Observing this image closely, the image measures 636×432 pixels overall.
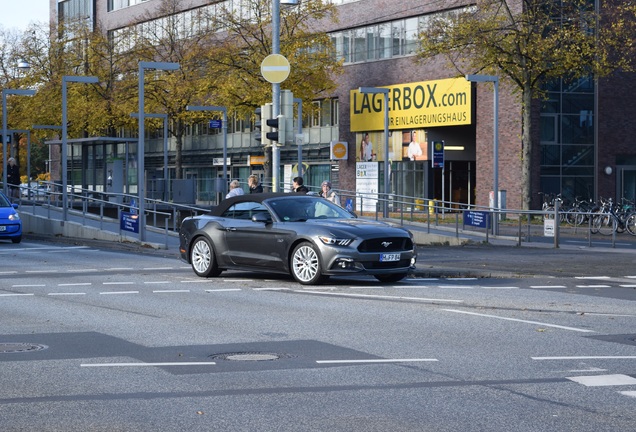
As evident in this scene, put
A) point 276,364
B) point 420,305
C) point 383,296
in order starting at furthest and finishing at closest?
point 383,296, point 420,305, point 276,364

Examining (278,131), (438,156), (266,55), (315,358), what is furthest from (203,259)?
(266,55)

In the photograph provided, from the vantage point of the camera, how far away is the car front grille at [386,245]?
17734 mm

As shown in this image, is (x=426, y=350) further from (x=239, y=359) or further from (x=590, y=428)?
(x=590, y=428)

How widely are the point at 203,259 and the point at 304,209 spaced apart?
2050 mm

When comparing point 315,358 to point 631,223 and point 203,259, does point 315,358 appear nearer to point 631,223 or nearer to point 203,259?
point 203,259

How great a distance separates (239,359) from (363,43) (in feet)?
164

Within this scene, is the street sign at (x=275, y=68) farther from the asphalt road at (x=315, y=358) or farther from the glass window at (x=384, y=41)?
the glass window at (x=384, y=41)

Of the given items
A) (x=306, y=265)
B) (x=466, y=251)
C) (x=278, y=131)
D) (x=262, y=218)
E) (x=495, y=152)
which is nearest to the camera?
(x=306, y=265)

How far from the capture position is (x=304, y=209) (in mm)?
19047

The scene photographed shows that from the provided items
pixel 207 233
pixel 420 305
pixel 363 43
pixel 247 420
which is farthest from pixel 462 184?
pixel 247 420

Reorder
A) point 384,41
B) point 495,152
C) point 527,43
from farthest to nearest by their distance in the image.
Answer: point 384,41
point 527,43
point 495,152

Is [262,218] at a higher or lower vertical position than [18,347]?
higher

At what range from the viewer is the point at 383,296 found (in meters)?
16.2

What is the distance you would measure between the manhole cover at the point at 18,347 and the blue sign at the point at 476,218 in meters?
21.9
